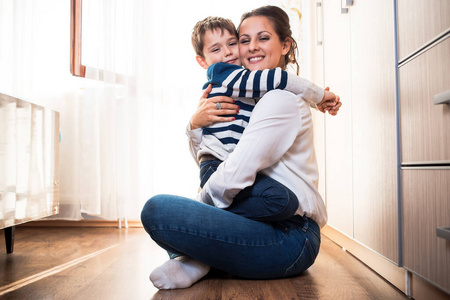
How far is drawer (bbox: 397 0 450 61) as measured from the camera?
87 cm

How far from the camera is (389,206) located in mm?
1199

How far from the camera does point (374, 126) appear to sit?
1329 mm

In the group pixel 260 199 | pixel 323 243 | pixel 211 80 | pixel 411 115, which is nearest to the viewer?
pixel 411 115

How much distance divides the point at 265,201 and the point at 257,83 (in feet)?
1.11

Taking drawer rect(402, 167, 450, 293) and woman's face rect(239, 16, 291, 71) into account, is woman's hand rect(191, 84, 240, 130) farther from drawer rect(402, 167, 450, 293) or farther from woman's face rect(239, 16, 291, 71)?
drawer rect(402, 167, 450, 293)

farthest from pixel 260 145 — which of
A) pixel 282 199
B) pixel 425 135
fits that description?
pixel 425 135

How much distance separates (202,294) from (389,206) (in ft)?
1.99

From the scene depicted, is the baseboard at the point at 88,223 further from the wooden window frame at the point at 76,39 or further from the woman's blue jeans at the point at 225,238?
the woman's blue jeans at the point at 225,238

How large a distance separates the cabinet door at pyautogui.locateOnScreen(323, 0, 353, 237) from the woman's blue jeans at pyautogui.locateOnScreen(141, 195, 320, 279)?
57 cm

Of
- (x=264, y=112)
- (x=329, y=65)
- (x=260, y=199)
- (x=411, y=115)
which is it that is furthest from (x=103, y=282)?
(x=329, y=65)

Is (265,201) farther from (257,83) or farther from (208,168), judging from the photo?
(257,83)

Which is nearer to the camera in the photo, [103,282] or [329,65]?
[103,282]

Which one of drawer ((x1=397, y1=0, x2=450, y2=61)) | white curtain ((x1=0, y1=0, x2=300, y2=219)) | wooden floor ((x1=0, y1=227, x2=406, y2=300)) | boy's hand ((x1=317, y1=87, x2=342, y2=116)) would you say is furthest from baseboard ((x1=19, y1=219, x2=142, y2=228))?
drawer ((x1=397, y1=0, x2=450, y2=61))

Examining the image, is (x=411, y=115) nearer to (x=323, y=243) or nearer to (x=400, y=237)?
(x=400, y=237)
